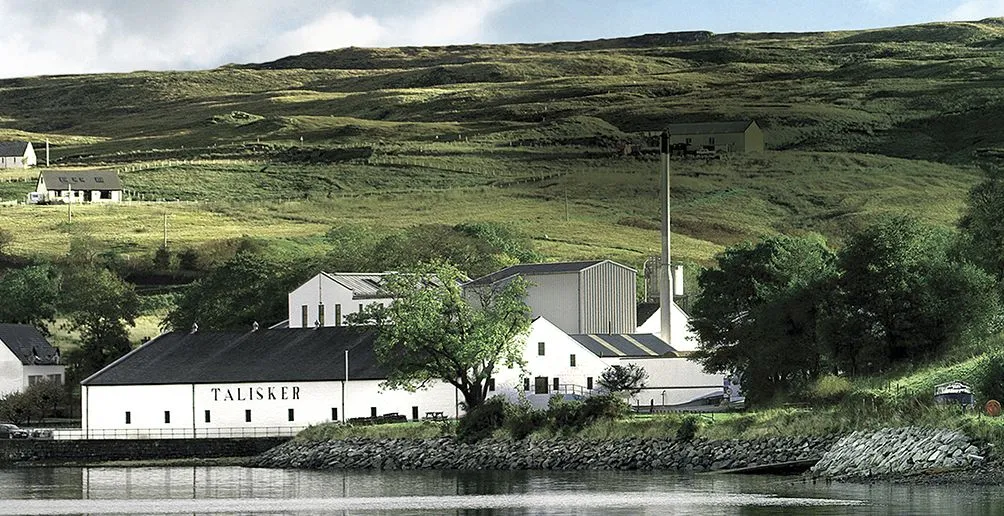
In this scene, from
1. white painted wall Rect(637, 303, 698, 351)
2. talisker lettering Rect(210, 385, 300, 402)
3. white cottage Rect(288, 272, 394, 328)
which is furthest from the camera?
white painted wall Rect(637, 303, 698, 351)

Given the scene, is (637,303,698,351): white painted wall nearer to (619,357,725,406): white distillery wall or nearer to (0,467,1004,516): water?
(619,357,725,406): white distillery wall

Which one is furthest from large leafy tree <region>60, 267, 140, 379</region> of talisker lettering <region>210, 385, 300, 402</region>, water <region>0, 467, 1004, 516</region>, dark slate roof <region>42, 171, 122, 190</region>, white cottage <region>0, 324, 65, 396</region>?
dark slate roof <region>42, 171, 122, 190</region>

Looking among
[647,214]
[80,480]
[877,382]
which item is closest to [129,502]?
[80,480]

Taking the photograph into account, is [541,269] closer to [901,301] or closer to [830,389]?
[901,301]

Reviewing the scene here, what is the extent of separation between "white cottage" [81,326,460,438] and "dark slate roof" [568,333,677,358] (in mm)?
12201

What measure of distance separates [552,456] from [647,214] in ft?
341

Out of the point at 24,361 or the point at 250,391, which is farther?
the point at 24,361

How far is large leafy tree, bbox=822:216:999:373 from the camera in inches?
2398

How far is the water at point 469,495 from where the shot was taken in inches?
1688

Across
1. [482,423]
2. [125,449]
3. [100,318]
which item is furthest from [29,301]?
[482,423]

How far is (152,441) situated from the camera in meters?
71.5

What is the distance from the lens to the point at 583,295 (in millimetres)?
90312

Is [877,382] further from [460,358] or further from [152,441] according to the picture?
[152,441]

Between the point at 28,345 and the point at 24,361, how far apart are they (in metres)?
2.02
